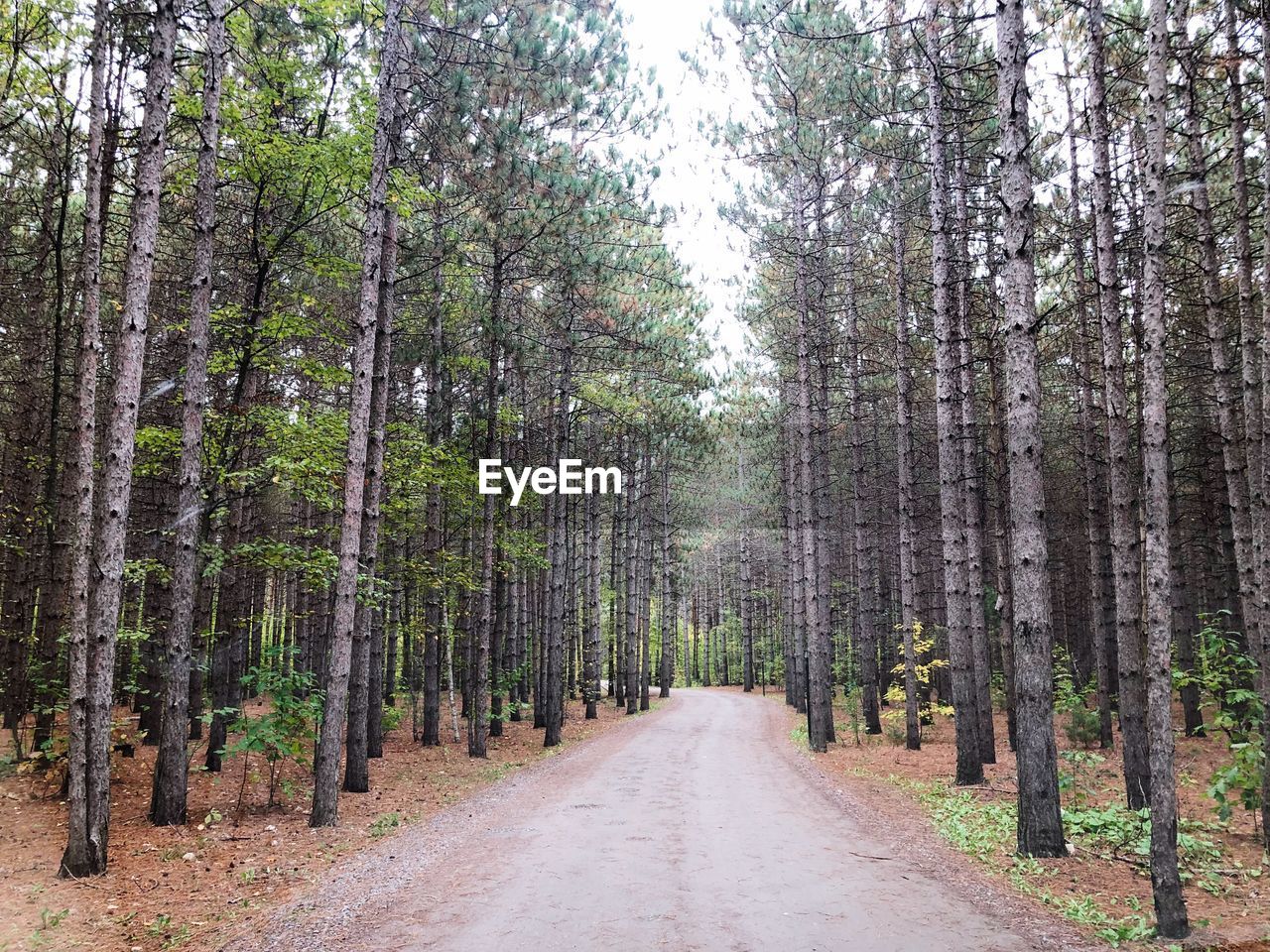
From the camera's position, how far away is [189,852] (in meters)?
8.05

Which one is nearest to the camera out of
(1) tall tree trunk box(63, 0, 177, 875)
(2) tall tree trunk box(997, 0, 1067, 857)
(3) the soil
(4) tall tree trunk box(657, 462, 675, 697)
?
(3) the soil

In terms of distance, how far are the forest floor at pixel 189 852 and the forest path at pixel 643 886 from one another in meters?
0.61

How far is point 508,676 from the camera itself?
67.9 ft

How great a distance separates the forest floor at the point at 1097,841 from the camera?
598cm

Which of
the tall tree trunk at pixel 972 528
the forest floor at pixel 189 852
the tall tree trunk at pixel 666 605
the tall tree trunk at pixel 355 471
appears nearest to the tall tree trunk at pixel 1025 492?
the tall tree trunk at pixel 972 528

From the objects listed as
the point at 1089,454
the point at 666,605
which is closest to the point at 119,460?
the point at 1089,454

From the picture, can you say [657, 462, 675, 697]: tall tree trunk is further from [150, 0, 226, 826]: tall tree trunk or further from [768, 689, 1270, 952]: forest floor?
[150, 0, 226, 826]: tall tree trunk

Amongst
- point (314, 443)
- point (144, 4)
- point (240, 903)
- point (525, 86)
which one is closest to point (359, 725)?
point (314, 443)

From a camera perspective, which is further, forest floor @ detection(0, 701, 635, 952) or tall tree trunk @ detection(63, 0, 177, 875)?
tall tree trunk @ detection(63, 0, 177, 875)

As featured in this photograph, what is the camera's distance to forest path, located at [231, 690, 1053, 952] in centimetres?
545

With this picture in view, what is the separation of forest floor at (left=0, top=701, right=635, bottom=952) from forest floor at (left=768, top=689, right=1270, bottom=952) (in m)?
6.76

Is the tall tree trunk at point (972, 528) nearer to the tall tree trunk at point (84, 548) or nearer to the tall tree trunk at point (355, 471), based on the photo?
the tall tree trunk at point (355, 471)

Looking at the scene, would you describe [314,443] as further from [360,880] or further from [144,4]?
[144,4]

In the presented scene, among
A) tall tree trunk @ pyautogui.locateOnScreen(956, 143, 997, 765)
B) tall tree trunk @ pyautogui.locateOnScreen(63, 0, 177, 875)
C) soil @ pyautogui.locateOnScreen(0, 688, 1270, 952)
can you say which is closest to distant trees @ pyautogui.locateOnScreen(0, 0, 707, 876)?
tall tree trunk @ pyautogui.locateOnScreen(63, 0, 177, 875)
